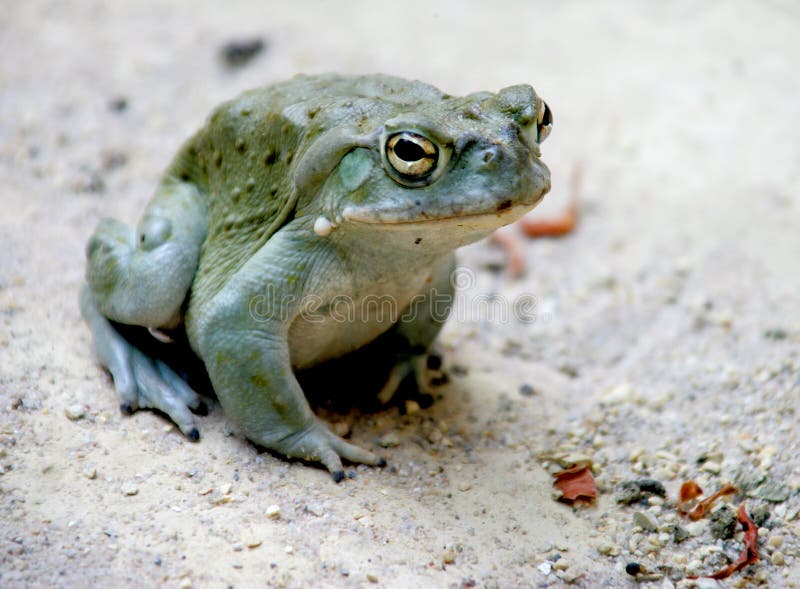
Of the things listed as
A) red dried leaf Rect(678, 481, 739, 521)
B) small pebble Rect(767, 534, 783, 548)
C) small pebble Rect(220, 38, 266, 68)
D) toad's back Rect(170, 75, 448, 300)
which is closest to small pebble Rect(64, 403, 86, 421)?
toad's back Rect(170, 75, 448, 300)

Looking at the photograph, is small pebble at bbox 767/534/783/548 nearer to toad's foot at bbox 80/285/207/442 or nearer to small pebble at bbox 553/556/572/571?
small pebble at bbox 553/556/572/571

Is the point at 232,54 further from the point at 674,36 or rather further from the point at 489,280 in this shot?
the point at 674,36

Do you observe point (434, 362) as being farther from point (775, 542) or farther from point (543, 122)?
point (775, 542)

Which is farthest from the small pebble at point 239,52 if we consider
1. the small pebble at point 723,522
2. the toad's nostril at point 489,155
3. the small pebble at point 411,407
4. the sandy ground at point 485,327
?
the small pebble at point 723,522

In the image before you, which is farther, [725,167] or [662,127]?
[662,127]

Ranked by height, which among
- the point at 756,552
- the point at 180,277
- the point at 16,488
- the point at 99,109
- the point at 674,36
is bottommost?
the point at 16,488

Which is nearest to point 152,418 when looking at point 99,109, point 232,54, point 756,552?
point 756,552

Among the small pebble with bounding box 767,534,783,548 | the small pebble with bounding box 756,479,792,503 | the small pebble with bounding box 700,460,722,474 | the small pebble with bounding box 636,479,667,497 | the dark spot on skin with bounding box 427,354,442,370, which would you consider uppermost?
the small pebble with bounding box 756,479,792,503
